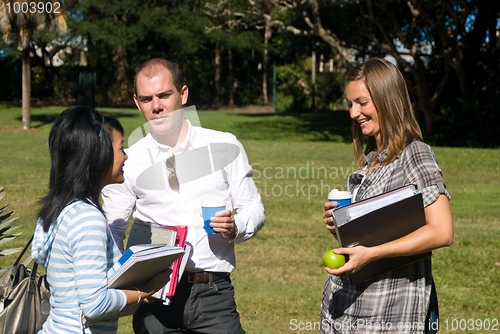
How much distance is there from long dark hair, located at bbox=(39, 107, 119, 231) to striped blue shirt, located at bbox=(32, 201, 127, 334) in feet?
0.17

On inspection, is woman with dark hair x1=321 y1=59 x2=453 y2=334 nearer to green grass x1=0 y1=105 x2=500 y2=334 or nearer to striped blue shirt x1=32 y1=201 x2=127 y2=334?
striped blue shirt x1=32 y1=201 x2=127 y2=334

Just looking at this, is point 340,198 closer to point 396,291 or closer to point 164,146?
point 396,291

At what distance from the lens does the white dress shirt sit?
2.67 m

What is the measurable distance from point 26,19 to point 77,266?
20133 mm

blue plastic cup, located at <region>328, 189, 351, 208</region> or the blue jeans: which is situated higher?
blue plastic cup, located at <region>328, 189, 351, 208</region>

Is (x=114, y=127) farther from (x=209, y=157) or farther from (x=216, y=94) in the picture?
(x=216, y=94)

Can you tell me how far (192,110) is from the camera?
296 centimetres

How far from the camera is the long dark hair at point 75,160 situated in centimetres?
211

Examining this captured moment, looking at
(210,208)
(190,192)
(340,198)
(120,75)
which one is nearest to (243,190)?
(190,192)

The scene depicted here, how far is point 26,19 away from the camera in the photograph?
64.7 feet

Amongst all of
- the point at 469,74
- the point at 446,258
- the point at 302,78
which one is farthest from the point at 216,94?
the point at 446,258

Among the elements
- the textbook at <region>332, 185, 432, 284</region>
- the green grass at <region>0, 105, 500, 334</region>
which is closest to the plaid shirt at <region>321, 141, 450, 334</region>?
the textbook at <region>332, 185, 432, 284</region>
